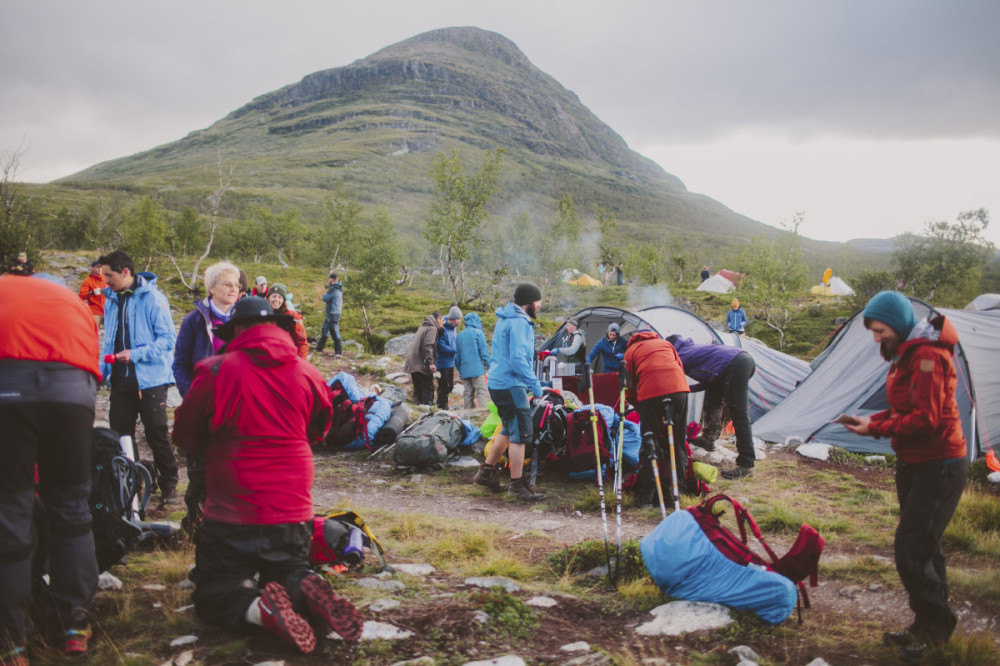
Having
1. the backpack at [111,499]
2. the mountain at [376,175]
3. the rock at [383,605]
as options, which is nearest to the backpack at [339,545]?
the rock at [383,605]

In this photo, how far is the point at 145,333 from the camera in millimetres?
5430

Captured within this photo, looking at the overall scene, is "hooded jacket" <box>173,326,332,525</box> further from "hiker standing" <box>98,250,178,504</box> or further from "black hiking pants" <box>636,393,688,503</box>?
"black hiking pants" <box>636,393,688,503</box>

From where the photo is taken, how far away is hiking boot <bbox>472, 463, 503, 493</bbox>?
7215mm

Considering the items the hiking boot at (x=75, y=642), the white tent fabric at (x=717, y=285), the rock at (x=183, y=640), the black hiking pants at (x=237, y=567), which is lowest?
the rock at (x=183, y=640)

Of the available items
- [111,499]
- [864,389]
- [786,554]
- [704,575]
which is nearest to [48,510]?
[111,499]

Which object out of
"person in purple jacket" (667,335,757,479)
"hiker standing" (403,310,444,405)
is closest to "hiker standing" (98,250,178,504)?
"person in purple jacket" (667,335,757,479)

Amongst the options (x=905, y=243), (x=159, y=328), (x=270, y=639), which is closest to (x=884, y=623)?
(x=270, y=639)

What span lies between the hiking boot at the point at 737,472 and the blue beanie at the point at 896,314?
4.88 m

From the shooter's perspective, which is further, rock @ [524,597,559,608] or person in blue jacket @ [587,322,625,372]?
person in blue jacket @ [587,322,625,372]

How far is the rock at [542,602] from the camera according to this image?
3920mm

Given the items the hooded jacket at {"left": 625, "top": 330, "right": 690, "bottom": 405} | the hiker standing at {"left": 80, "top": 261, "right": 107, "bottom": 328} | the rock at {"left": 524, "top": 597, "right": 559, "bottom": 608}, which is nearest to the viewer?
the rock at {"left": 524, "top": 597, "right": 559, "bottom": 608}

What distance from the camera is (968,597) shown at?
4.00 m

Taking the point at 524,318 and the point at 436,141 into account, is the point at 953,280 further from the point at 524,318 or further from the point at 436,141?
the point at 436,141

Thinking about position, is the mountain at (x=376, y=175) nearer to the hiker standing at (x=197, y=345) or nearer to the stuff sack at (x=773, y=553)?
the hiker standing at (x=197, y=345)
